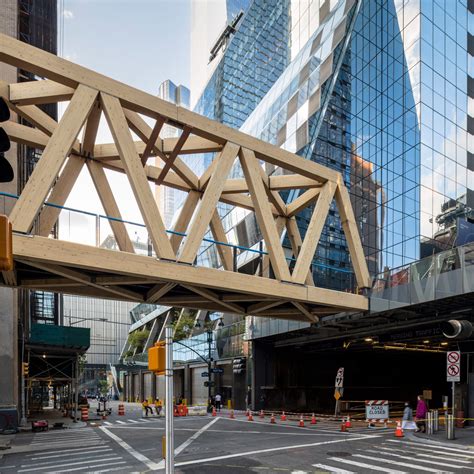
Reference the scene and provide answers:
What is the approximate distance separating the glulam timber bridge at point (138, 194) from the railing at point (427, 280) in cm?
149

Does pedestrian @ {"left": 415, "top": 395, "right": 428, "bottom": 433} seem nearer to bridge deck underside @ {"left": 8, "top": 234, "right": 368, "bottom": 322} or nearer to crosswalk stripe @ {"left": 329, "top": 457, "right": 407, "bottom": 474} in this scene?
bridge deck underside @ {"left": 8, "top": 234, "right": 368, "bottom": 322}

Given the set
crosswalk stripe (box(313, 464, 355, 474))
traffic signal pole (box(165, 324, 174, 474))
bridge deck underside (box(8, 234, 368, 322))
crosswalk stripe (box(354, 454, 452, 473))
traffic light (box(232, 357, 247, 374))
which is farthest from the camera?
traffic light (box(232, 357, 247, 374))

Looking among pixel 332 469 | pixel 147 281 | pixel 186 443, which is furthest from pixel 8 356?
pixel 332 469

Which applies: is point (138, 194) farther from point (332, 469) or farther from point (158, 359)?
point (332, 469)

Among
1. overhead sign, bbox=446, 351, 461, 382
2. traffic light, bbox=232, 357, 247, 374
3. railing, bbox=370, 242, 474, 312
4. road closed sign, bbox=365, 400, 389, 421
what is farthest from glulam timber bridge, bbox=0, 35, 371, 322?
traffic light, bbox=232, 357, 247, 374

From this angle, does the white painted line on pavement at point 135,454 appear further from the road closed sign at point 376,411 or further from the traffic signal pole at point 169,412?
the road closed sign at point 376,411

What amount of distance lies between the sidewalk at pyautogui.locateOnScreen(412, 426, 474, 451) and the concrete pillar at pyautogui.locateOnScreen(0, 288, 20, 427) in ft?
64.3

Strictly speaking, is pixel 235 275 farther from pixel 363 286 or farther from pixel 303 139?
pixel 303 139

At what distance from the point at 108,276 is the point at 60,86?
577cm

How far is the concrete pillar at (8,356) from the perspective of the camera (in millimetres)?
24969

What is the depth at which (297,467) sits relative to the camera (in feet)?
45.8

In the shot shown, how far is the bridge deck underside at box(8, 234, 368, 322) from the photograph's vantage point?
12.6 m

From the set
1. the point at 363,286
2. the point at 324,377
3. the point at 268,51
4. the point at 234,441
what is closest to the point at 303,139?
the point at 324,377

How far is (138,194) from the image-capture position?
43.5ft
